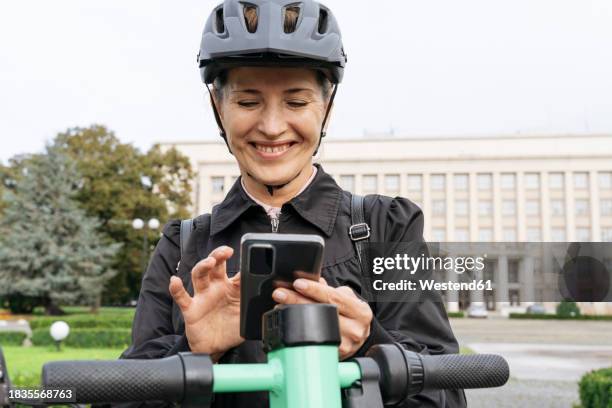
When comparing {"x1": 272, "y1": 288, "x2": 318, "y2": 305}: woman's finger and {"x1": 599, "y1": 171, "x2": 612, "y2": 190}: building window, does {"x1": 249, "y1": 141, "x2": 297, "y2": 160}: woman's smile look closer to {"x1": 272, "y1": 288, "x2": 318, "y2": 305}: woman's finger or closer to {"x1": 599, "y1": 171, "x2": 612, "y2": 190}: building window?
{"x1": 272, "y1": 288, "x2": 318, "y2": 305}: woman's finger

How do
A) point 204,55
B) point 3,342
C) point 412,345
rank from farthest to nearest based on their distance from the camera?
point 3,342 < point 204,55 < point 412,345

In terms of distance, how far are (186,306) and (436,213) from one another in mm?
72503

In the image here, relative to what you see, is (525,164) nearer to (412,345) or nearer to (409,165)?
(409,165)

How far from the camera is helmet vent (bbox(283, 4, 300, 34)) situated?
1646mm

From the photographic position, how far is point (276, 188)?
1787 millimetres

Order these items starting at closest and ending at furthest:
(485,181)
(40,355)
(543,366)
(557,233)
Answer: (40,355) → (543,366) → (485,181) → (557,233)

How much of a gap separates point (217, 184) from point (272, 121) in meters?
68.6

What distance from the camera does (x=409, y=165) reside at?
68562mm

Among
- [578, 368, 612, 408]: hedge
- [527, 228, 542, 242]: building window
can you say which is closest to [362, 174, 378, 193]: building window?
[527, 228, 542, 242]: building window

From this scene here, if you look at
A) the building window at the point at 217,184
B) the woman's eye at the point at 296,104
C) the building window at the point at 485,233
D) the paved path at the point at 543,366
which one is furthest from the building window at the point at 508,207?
the woman's eye at the point at 296,104

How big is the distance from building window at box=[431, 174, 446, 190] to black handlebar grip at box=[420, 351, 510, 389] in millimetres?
70027

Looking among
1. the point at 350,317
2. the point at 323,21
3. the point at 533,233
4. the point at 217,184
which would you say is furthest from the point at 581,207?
the point at 350,317

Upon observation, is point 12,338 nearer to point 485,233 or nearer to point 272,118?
point 272,118

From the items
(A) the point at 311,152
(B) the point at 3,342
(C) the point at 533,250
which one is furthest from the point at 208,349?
(B) the point at 3,342
